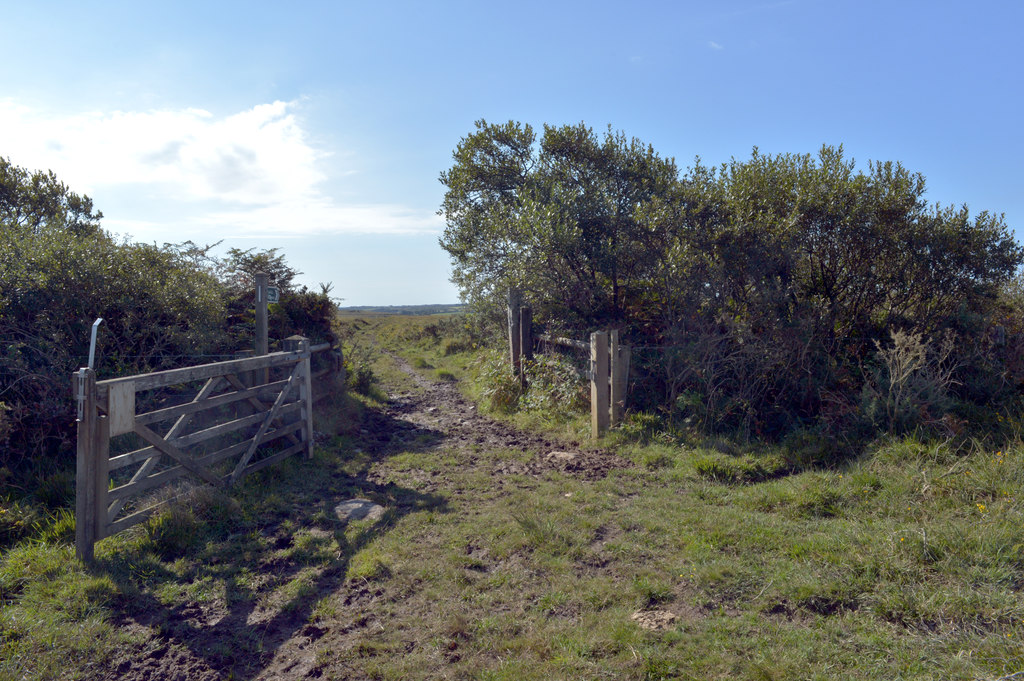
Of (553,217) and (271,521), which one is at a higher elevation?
(553,217)

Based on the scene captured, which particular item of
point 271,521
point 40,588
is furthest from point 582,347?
point 40,588

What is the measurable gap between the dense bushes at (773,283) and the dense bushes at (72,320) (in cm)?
513

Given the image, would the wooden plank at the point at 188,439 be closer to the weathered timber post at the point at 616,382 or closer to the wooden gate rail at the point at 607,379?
the wooden gate rail at the point at 607,379

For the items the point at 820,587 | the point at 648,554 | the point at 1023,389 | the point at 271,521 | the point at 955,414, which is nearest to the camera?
the point at 820,587

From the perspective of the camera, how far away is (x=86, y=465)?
4.51m

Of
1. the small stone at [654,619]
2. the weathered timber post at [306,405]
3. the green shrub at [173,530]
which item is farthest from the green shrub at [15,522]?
the small stone at [654,619]

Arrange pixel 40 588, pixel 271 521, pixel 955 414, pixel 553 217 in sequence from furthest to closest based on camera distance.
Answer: pixel 553 217, pixel 955 414, pixel 271 521, pixel 40 588

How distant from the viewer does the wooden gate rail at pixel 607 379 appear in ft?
27.3

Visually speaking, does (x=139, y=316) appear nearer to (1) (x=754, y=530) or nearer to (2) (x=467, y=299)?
(1) (x=754, y=530)

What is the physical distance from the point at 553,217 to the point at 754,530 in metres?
6.21

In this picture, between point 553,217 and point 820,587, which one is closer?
point 820,587

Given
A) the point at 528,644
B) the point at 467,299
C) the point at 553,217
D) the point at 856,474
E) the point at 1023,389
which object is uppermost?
the point at 553,217

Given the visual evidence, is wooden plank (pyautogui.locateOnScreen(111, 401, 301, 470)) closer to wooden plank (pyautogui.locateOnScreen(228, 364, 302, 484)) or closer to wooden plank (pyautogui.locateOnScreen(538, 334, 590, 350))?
wooden plank (pyautogui.locateOnScreen(228, 364, 302, 484))

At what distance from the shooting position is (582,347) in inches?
376
